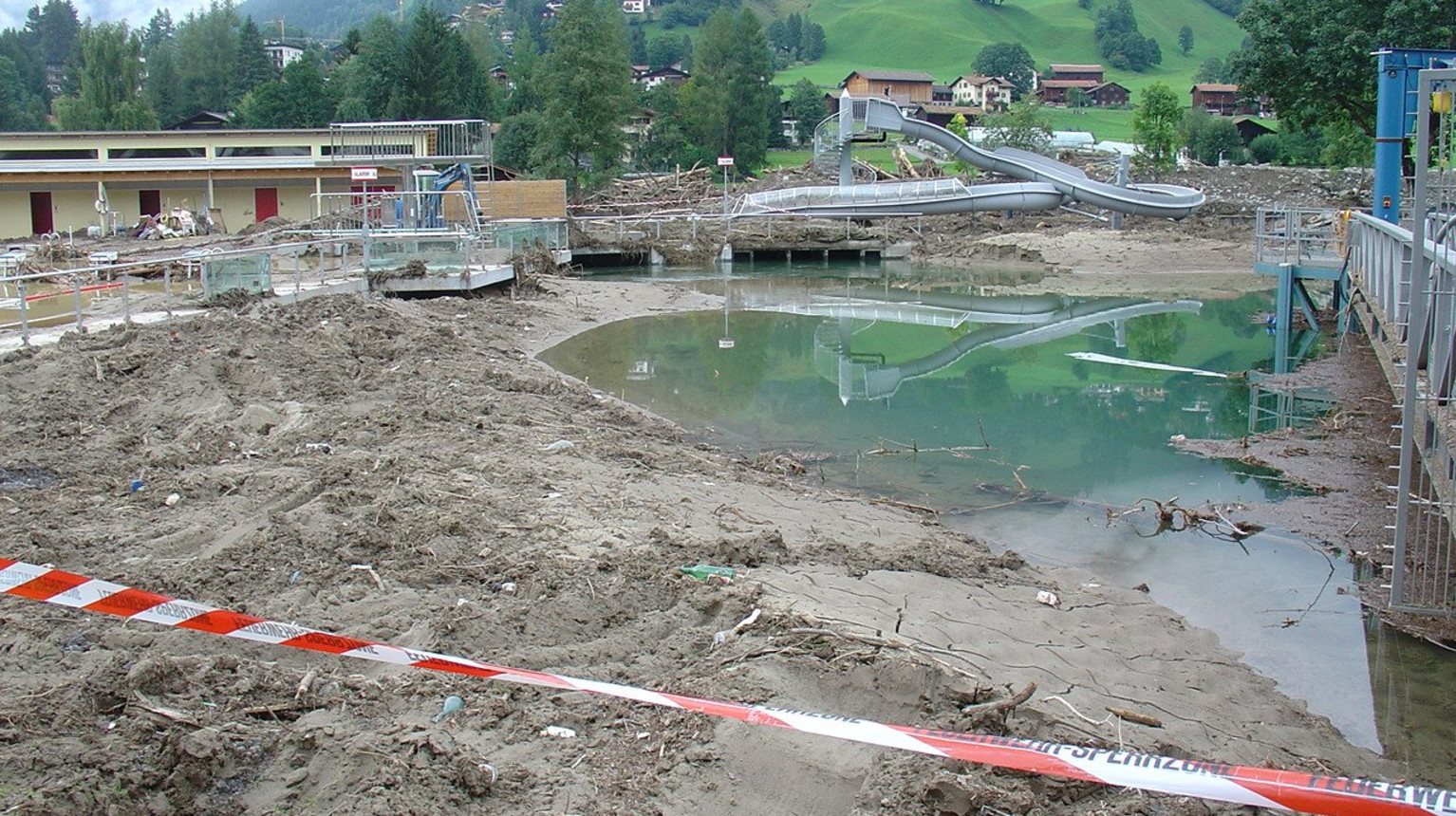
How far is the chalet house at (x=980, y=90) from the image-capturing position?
138m

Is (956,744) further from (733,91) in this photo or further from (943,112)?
(943,112)

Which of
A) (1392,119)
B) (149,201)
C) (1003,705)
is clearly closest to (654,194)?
(149,201)

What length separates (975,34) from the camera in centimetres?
16788

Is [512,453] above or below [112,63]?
below

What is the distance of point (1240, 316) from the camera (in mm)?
30234

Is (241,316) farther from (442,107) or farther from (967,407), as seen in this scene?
(442,107)

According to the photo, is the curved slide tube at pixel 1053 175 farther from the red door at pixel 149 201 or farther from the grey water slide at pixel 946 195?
the red door at pixel 149 201

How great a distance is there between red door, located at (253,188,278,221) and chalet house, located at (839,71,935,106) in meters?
85.6

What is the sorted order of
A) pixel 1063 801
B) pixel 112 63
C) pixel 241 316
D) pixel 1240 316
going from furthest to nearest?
pixel 112 63 < pixel 1240 316 < pixel 241 316 < pixel 1063 801

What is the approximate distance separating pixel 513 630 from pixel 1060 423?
1203 centimetres

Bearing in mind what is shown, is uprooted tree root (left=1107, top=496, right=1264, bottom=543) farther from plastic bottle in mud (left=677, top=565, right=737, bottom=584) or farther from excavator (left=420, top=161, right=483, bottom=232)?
excavator (left=420, top=161, right=483, bottom=232)

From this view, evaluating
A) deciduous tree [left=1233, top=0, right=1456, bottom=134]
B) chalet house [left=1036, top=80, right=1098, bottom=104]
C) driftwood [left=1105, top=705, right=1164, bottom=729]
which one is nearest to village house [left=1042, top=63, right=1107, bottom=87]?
chalet house [left=1036, top=80, right=1098, bottom=104]

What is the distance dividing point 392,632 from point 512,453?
5.20 metres

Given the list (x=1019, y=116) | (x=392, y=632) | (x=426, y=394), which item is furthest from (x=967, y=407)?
(x=1019, y=116)
